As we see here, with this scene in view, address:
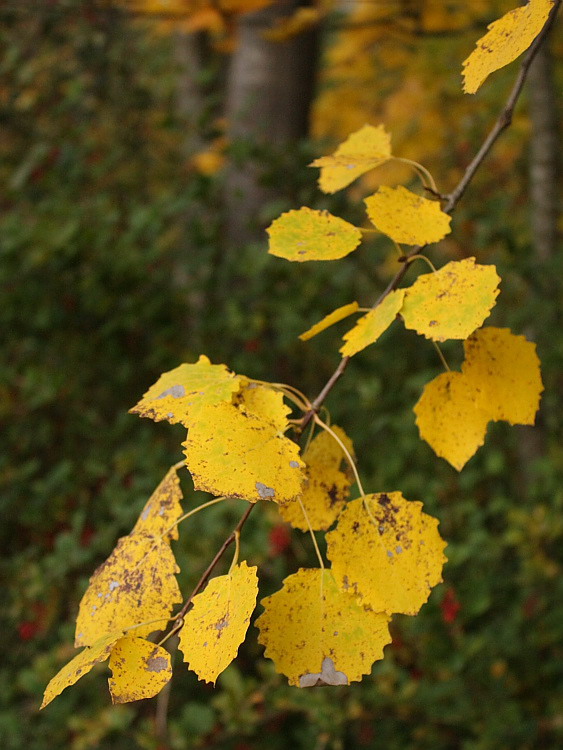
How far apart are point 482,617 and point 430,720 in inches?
13.1

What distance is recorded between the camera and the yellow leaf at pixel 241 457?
1.68ft

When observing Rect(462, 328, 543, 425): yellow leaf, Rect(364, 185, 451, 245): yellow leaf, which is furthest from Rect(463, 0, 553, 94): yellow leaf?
Rect(462, 328, 543, 425): yellow leaf

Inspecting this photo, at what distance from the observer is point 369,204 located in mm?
637

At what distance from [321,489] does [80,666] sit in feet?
0.80

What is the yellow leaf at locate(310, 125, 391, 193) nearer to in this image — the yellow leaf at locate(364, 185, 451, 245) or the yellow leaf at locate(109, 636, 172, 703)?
the yellow leaf at locate(364, 185, 451, 245)

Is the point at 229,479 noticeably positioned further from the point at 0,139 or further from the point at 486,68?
the point at 0,139

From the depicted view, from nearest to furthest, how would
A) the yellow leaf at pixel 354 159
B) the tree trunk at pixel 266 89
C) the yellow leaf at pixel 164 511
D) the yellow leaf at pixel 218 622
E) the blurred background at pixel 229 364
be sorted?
the yellow leaf at pixel 218 622
the yellow leaf at pixel 164 511
the yellow leaf at pixel 354 159
the blurred background at pixel 229 364
the tree trunk at pixel 266 89

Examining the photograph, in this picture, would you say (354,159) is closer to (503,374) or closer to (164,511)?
(503,374)

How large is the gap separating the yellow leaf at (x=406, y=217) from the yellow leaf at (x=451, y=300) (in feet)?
0.13

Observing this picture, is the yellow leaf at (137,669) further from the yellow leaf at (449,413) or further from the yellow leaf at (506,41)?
the yellow leaf at (506,41)

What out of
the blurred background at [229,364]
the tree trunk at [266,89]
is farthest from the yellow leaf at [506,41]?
the tree trunk at [266,89]

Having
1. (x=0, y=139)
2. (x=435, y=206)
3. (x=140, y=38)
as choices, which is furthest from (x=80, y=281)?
(x=140, y=38)

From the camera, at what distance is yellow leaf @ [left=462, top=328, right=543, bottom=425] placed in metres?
0.65

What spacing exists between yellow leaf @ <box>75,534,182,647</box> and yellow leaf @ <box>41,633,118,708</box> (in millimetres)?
23
